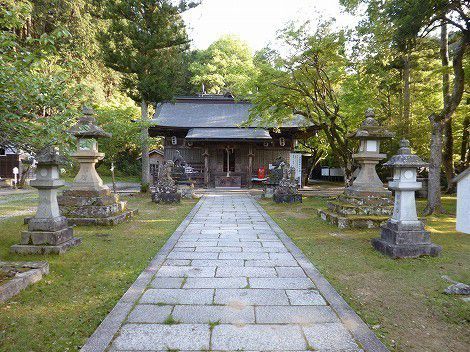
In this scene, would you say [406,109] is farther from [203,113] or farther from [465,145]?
[203,113]

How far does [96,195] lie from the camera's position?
8766 millimetres

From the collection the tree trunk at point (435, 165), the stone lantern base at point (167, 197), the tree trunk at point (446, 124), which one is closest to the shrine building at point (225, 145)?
the stone lantern base at point (167, 197)

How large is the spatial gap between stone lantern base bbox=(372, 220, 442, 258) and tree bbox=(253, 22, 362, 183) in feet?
24.3

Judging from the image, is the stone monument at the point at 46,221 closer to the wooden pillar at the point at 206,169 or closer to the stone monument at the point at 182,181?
the stone monument at the point at 182,181

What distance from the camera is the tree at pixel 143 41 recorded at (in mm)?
14250

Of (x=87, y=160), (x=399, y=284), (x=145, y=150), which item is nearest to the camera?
(x=399, y=284)

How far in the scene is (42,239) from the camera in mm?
5664

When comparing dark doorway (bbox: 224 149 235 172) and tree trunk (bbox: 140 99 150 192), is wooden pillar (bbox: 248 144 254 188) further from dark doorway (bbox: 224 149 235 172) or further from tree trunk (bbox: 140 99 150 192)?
tree trunk (bbox: 140 99 150 192)

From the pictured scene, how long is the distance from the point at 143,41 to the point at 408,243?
13644mm

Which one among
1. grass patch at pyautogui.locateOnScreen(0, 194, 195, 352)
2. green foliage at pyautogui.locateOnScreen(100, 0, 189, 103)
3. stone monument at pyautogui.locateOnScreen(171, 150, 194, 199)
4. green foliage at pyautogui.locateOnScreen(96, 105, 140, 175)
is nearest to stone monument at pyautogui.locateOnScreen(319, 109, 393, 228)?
grass patch at pyautogui.locateOnScreen(0, 194, 195, 352)

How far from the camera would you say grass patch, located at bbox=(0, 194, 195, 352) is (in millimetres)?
2984

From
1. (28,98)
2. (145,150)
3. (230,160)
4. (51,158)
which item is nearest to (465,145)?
(230,160)

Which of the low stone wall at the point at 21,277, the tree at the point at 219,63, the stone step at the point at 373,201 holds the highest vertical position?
the tree at the point at 219,63

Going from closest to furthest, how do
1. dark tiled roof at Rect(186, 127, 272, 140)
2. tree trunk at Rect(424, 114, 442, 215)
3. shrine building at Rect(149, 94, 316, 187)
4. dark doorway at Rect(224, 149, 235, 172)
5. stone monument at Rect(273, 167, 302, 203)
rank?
1. tree trunk at Rect(424, 114, 442, 215)
2. stone monument at Rect(273, 167, 302, 203)
3. dark tiled roof at Rect(186, 127, 272, 140)
4. shrine building at Rect(149, 94, 316, 187)
5. dark doorway at Rect(224, 149, 235, 172)
